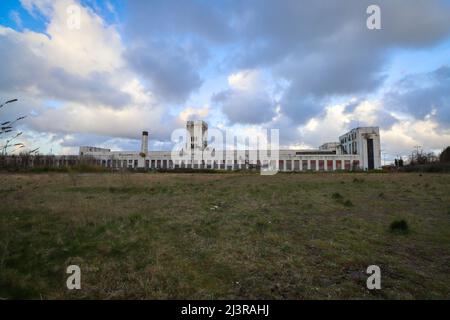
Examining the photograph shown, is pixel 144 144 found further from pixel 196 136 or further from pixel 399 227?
pixel 399 227

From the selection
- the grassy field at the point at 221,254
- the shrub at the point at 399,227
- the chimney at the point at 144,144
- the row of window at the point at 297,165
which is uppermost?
the chimney at the point at 144,144

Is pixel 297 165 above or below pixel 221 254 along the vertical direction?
above

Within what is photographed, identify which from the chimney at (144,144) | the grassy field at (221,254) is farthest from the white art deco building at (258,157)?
the grassy field at (221,254)

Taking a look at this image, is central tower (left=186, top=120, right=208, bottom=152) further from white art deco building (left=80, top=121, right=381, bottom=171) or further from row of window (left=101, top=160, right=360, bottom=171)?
row of window (left=101, top=160, right=360, bottom=171)

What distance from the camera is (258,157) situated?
8856cm

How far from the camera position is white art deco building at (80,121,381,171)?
9269 cm

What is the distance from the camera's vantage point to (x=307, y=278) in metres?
4.43

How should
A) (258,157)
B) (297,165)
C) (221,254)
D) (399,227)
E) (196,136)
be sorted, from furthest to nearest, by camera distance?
(297,165)
(196,136)
(258,157)
(399,227)
(221,254)

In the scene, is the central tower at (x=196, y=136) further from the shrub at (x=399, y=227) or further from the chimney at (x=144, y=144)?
the shrub at (x=399, y=227)

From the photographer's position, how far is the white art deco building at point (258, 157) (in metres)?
92.7

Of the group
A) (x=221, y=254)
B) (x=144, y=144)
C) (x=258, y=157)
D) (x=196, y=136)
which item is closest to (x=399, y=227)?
(x=221, y=254)

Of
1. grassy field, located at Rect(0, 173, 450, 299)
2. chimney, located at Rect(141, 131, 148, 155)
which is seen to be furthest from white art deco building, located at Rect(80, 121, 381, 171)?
grassy field, located at Rect(0, 173, 450, 299)
